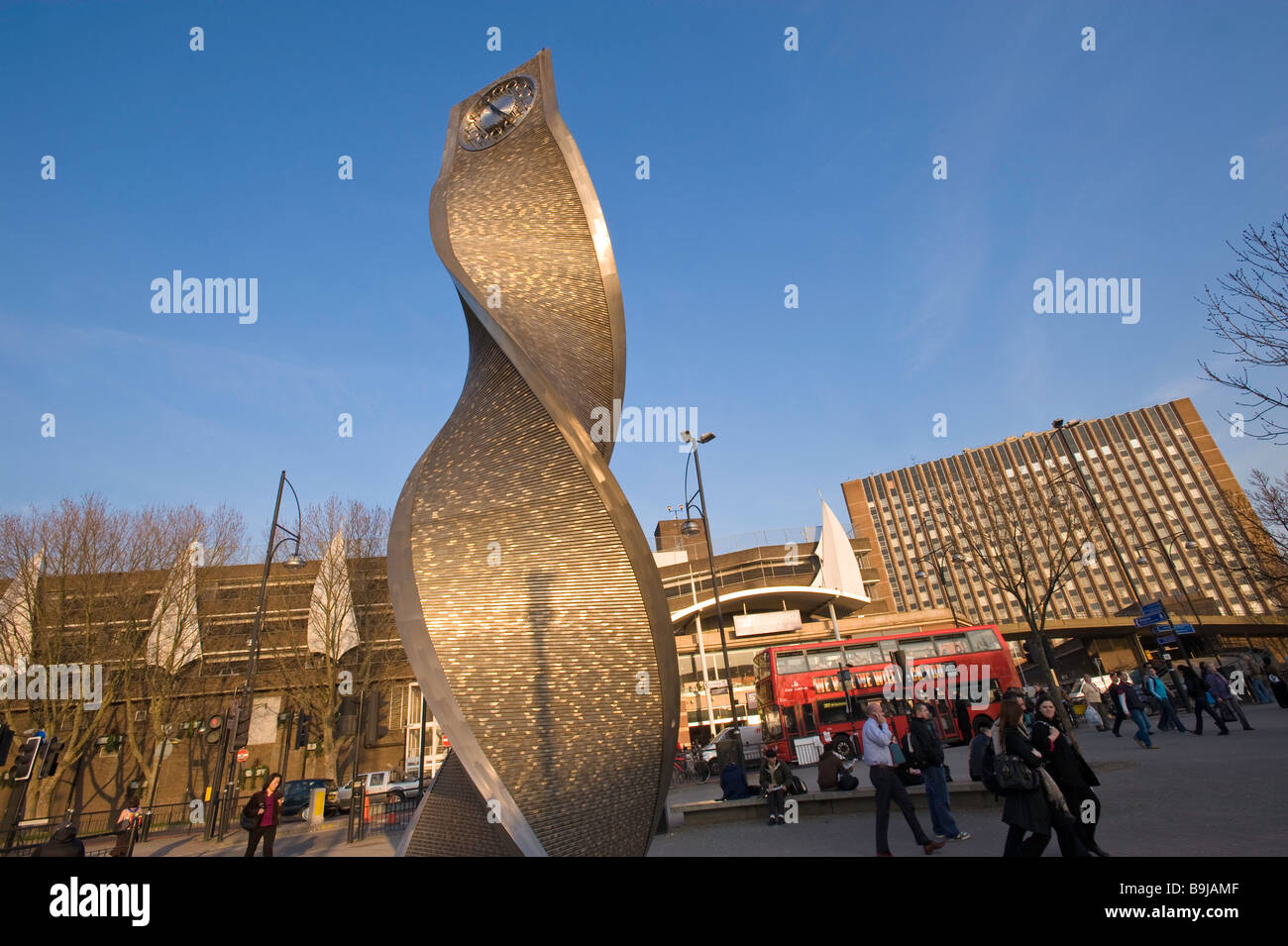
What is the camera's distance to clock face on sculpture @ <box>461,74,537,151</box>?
10859 mm

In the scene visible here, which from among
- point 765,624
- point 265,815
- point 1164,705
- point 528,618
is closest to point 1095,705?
point 1164,705

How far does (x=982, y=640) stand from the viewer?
64.4 feet

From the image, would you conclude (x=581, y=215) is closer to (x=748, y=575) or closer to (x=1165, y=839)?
(x=1165, y=839)

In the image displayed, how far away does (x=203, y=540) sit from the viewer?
1017 inches

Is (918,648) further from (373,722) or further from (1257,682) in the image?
(373,722)

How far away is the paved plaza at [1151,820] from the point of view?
5797mm

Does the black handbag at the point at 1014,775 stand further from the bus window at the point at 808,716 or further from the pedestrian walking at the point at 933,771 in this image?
the bus window at the point at 808,716

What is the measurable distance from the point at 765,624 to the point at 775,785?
3262cm

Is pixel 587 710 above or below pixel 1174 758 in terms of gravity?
above

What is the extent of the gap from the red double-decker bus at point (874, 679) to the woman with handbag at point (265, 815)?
1258 cm

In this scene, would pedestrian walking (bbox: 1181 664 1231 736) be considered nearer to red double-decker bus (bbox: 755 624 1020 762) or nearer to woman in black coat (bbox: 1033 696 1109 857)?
red double-decker bus (bbox: 755 624 1020 762)

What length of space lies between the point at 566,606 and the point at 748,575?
45.5 m
